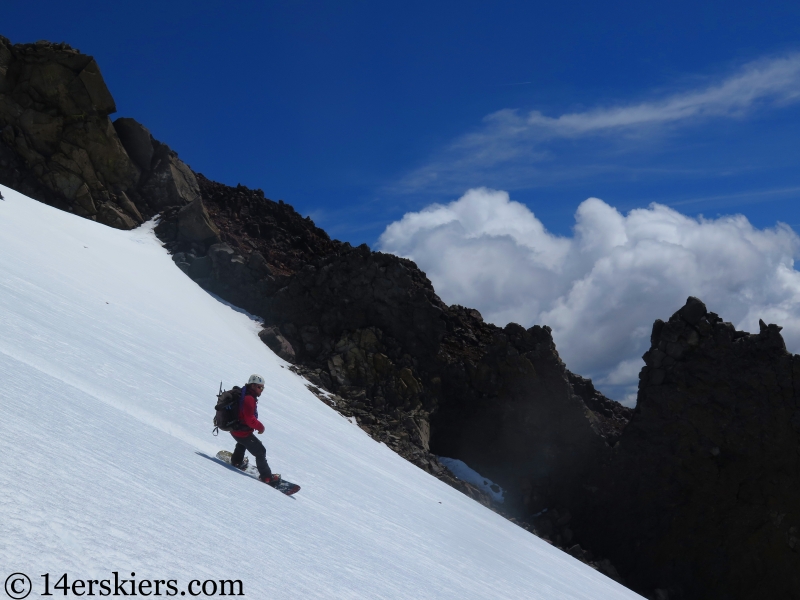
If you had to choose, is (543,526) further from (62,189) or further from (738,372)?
(62,189)

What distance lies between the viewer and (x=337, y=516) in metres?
11.2

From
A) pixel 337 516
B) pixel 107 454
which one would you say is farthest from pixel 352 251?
pixel 107 454

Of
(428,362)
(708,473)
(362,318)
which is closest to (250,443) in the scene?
(362,318)

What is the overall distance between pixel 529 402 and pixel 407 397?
8975mm

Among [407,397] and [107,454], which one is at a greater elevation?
[407,397]

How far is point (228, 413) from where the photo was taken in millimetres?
11352

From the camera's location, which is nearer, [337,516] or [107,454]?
[107,454]

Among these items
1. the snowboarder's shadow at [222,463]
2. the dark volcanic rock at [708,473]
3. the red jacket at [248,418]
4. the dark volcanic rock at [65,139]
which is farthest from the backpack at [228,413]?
the dark volcanic rock at [65,139]

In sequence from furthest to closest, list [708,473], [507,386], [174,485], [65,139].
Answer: [507,386], [65,139], [708,473], [174,485]

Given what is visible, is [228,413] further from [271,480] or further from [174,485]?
[174,485]

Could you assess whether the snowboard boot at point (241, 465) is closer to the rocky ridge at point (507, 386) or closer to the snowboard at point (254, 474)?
the snowboard at point (254, 474)

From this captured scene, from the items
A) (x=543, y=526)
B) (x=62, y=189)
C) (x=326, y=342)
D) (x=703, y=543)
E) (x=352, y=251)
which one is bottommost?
(x=543, y=526)

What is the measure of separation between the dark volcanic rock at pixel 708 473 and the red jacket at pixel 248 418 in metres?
34.6

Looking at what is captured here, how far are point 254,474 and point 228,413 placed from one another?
48.6 inches
